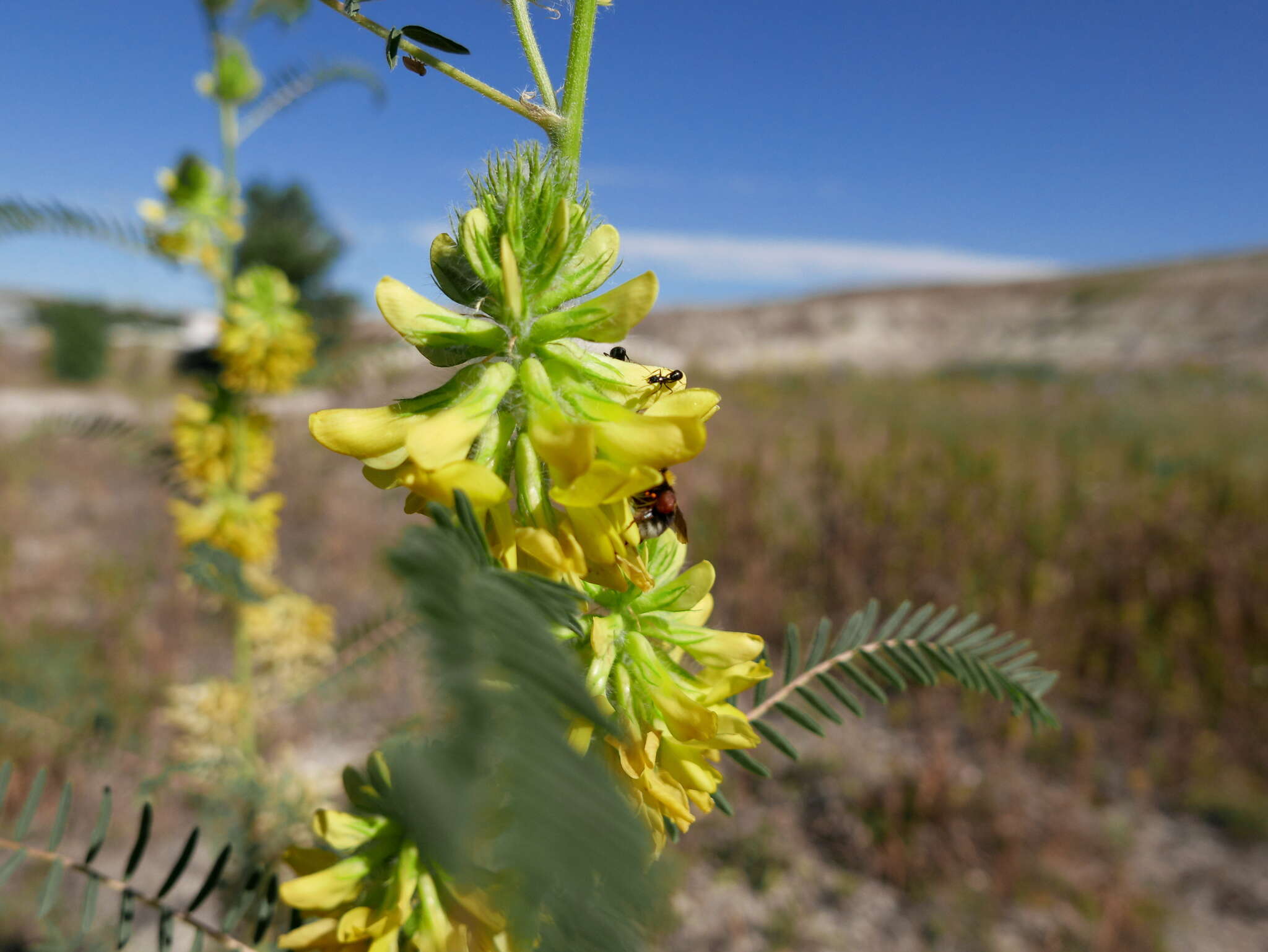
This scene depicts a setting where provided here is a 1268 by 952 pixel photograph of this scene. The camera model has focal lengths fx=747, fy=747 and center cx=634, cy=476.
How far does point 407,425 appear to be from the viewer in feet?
2.11

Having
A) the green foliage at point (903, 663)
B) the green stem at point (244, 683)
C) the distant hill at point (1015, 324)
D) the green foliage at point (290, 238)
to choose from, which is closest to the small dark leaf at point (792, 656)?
the green foliage at point (903, 663)

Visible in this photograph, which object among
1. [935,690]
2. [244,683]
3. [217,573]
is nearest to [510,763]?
[217,573]

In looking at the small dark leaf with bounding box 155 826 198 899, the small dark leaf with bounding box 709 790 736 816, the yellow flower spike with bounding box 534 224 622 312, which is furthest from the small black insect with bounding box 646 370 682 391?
the small dark leaf with bounding box 155 826 198 899

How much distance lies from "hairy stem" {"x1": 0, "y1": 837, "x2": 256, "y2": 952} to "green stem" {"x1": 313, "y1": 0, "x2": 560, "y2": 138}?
0.86m

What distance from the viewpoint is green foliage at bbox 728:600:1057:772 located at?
36.2 inches

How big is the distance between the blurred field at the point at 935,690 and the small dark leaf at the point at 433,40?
1.21 m

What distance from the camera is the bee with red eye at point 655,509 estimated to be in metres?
0.73

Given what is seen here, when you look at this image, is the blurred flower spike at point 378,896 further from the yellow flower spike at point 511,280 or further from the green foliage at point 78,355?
the green foliage at point 78,355

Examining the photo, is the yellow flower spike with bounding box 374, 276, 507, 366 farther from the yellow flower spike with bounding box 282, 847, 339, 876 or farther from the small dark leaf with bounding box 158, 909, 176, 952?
the small dark leaf with bounding box 158, 909, 176, 952

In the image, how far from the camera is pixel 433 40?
657mm

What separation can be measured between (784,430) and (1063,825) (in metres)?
6.79

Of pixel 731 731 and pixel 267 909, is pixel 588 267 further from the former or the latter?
pixel 267 909

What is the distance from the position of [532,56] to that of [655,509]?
17.3 inches

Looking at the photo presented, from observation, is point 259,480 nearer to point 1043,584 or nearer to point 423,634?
point 423,634
